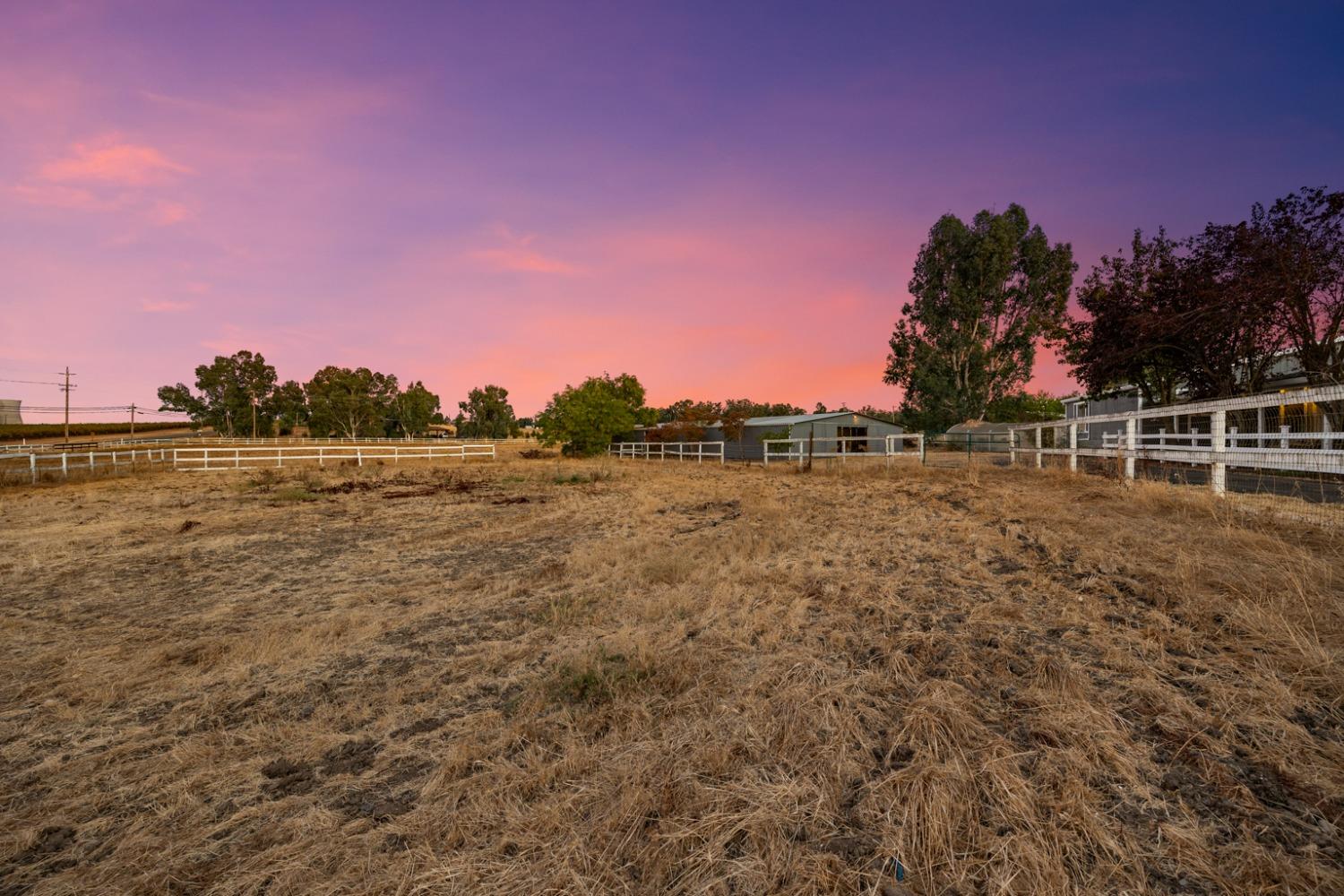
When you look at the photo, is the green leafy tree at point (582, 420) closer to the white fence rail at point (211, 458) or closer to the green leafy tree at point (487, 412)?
the white fence rail at point (211, 458)

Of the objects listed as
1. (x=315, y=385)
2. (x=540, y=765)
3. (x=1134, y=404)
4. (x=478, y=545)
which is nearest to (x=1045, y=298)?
(x=1134, y=404)

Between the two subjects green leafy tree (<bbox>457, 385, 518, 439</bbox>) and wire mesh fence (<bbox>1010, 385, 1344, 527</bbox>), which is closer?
wire mesh fence (<bbox>1010, 385, 1344, 527</bbox>)

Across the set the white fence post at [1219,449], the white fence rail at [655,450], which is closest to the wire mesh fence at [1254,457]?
the white fence post at [1219,449]

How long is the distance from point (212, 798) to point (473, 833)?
1.39 m

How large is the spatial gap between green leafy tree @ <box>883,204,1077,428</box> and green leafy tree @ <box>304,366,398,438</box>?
257 ft

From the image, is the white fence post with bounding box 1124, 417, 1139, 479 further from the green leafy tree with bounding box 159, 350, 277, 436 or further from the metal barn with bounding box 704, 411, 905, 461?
the green leafy tree with bounding box 159, 350, 277, 436

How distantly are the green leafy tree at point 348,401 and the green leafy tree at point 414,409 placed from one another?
2.60 metres

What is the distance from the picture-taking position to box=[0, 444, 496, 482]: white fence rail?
19.6 metres

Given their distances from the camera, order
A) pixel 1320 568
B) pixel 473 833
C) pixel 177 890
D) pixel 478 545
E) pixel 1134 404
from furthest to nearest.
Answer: pixel 1134 404 → pixel 478 545 → pixel 1320 568 → pixel 473 833 → pixel 177 890

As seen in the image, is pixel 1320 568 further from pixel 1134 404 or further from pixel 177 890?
pixel 1134 404

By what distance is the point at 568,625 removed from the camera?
14.3ft

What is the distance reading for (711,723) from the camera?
2.58 meters

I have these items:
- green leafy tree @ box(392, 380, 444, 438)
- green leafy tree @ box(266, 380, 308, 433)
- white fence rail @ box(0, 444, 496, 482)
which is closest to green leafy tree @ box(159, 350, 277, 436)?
green leafy tree @ box(266, 380, 308, 433)

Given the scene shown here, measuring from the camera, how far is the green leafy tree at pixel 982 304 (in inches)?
1406
